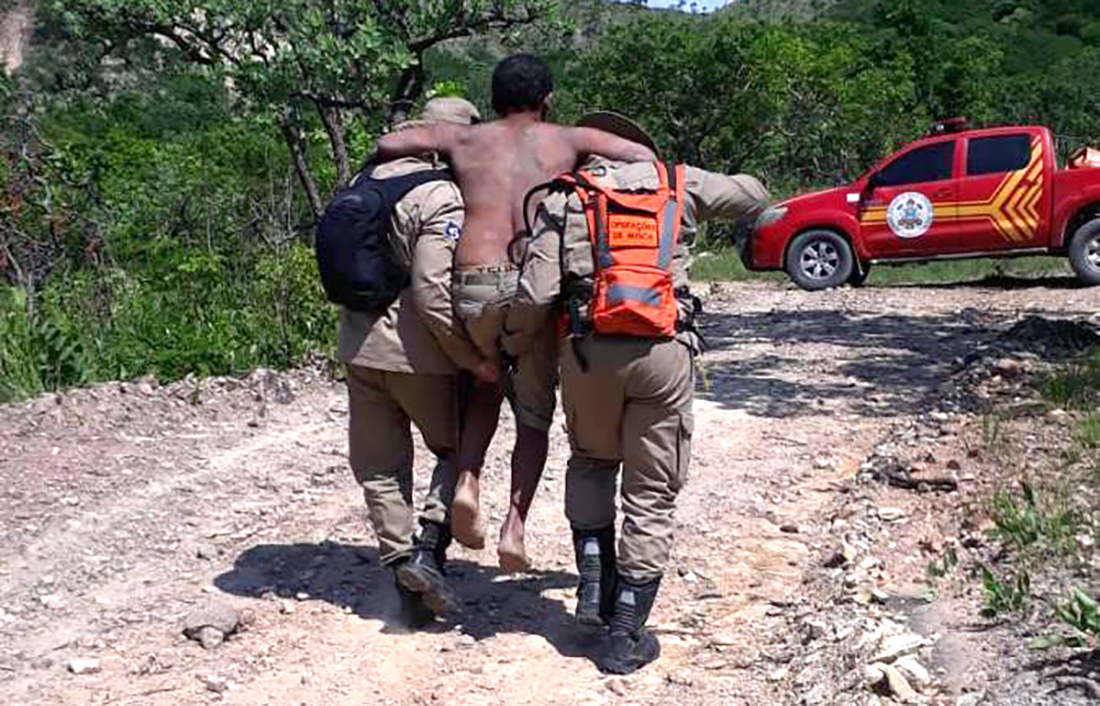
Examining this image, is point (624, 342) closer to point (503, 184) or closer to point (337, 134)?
point (503, 184)

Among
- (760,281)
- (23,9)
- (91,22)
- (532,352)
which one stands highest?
(23,9)

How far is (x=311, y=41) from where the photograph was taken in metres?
10.6

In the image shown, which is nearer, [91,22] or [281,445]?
[281,445]

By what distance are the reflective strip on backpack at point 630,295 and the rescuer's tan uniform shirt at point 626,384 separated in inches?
4.1

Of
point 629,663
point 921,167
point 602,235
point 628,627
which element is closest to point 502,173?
point 602,235

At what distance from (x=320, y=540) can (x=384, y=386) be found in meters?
1.22

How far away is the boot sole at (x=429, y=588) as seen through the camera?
4574 mm

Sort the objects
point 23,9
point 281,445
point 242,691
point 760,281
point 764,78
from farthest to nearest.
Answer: point 23,9 < point 764,78 < point 760,281 < point 281,445 < point 242,691

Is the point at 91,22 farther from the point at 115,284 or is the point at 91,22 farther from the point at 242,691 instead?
the point at 242,691

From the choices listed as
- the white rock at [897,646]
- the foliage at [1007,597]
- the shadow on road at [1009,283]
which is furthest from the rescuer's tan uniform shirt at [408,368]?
the shadow on road at [1009,283]

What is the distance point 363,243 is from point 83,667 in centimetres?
154

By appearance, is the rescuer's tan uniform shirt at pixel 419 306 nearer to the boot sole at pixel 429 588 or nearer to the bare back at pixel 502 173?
the bare back at pixel 502 173

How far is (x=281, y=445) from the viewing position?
7.08 metres

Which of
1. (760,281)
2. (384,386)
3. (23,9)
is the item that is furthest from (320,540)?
(23,9)
